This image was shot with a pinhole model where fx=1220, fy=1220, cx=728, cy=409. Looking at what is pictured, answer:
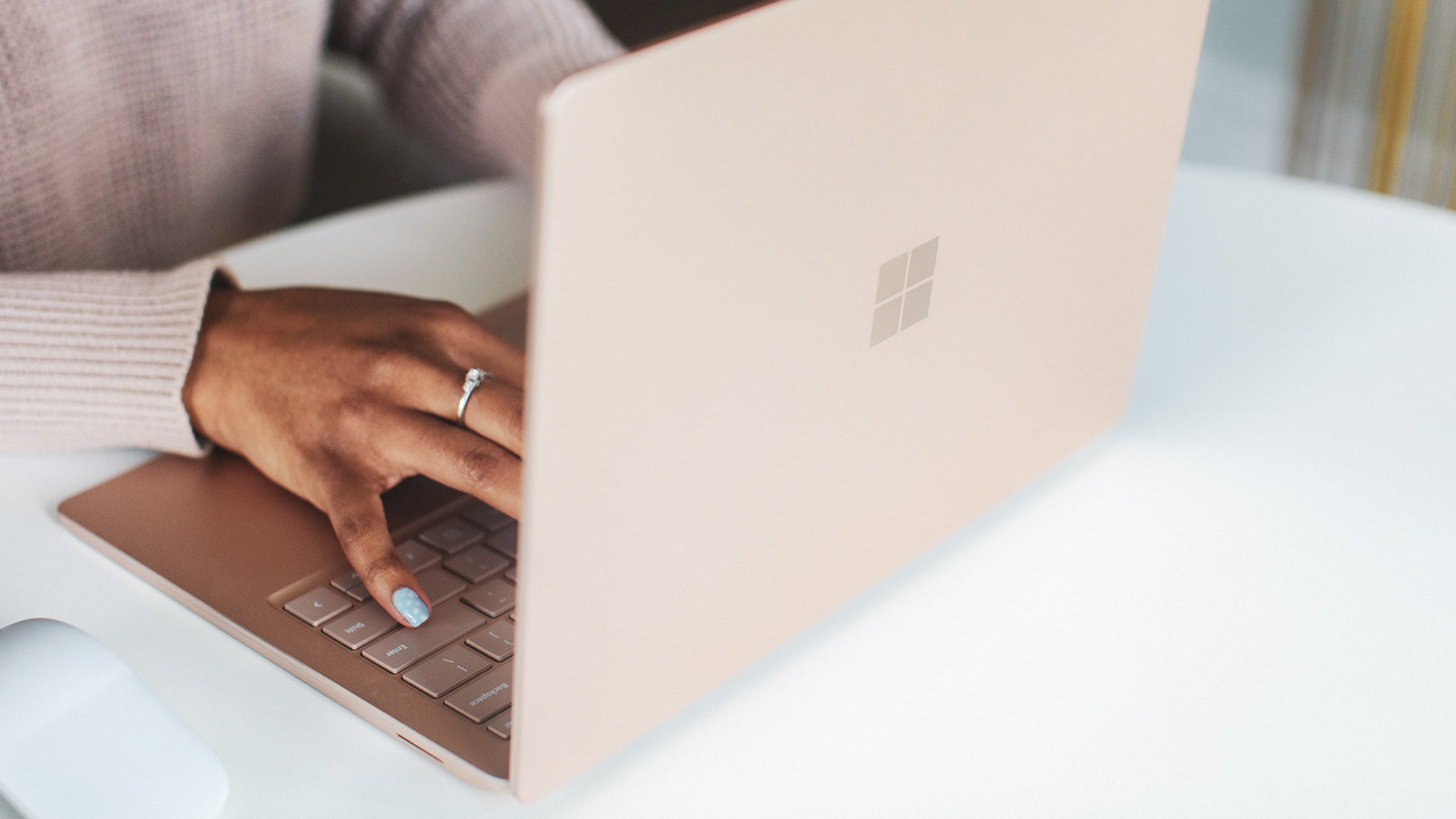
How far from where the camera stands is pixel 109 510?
23.0 inches

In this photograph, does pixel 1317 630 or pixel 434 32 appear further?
pixel 434 32

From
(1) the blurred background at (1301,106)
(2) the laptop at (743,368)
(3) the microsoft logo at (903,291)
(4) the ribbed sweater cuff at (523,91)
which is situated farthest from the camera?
(1) the blurred background at (1301,106)

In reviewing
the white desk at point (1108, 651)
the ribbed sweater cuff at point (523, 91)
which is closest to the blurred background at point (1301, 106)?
the ribbed sweater cuff at point (523, 91)

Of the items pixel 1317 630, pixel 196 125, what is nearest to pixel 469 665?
pixel 1317 630

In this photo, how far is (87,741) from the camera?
423 millimetres

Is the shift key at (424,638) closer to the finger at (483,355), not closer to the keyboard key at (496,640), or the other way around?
the keyboard key at (496,640)

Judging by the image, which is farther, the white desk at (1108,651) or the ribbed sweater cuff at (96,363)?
the ribbed sweater cuff at (96,363)

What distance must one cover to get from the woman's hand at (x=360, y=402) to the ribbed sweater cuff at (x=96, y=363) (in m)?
0.02

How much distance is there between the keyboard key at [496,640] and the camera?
1.62ft

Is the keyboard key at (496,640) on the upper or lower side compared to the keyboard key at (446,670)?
upper

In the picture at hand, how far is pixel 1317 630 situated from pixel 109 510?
1.84 feet

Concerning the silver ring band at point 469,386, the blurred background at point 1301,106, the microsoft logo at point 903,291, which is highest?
the microsoft logo at point 903,291

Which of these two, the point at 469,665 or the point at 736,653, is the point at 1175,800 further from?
the point at 469,665

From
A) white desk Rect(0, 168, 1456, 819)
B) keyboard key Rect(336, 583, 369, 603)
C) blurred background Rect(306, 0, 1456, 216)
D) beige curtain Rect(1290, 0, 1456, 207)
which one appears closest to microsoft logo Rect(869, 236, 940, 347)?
white desk Rect(0, 168, 1456, 819)
